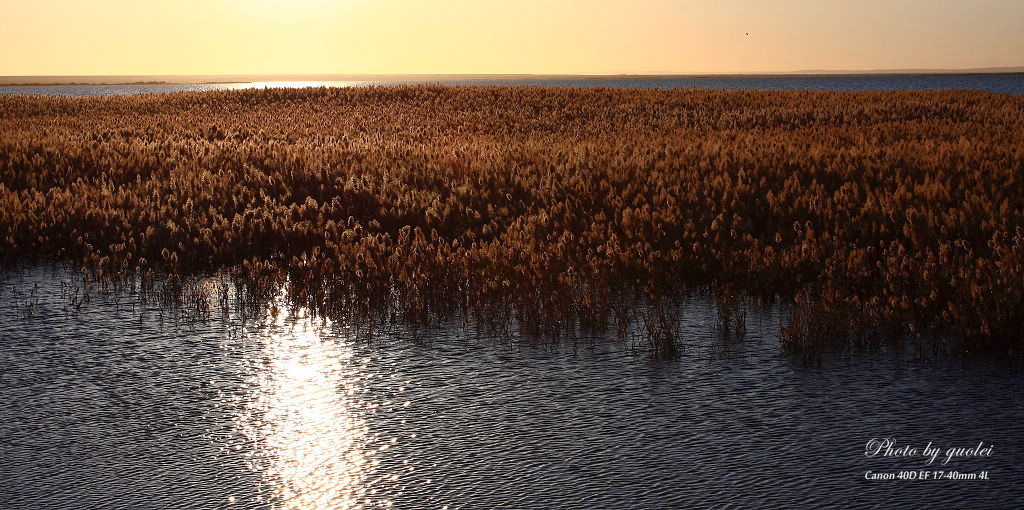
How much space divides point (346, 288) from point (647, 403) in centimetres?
403

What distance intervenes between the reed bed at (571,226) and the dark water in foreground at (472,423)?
0.83 meters

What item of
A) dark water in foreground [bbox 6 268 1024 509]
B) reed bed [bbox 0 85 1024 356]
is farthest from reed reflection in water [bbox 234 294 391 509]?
reed bed [bbox 0 85 1024 356]

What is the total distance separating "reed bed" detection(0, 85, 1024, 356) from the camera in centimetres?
852

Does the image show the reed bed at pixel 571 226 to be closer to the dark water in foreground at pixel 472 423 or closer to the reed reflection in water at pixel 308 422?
the dark water in foreground at pixel 472 423

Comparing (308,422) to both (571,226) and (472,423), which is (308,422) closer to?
(472,423)

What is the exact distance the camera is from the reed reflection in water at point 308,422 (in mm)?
4941

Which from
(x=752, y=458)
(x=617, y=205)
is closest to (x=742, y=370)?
(x=752, y=458)

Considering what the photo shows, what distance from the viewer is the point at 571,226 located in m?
12.6

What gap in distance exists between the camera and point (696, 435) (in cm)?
562

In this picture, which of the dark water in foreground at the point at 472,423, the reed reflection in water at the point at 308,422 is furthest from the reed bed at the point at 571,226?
the reed reflection in water at the point at 308,422

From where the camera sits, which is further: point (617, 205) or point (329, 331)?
point (617, 205)

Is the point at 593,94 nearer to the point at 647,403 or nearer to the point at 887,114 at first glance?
the point at 887,114

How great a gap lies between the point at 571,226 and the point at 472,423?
688cm

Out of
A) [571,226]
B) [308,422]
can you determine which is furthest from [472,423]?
[571,226]
